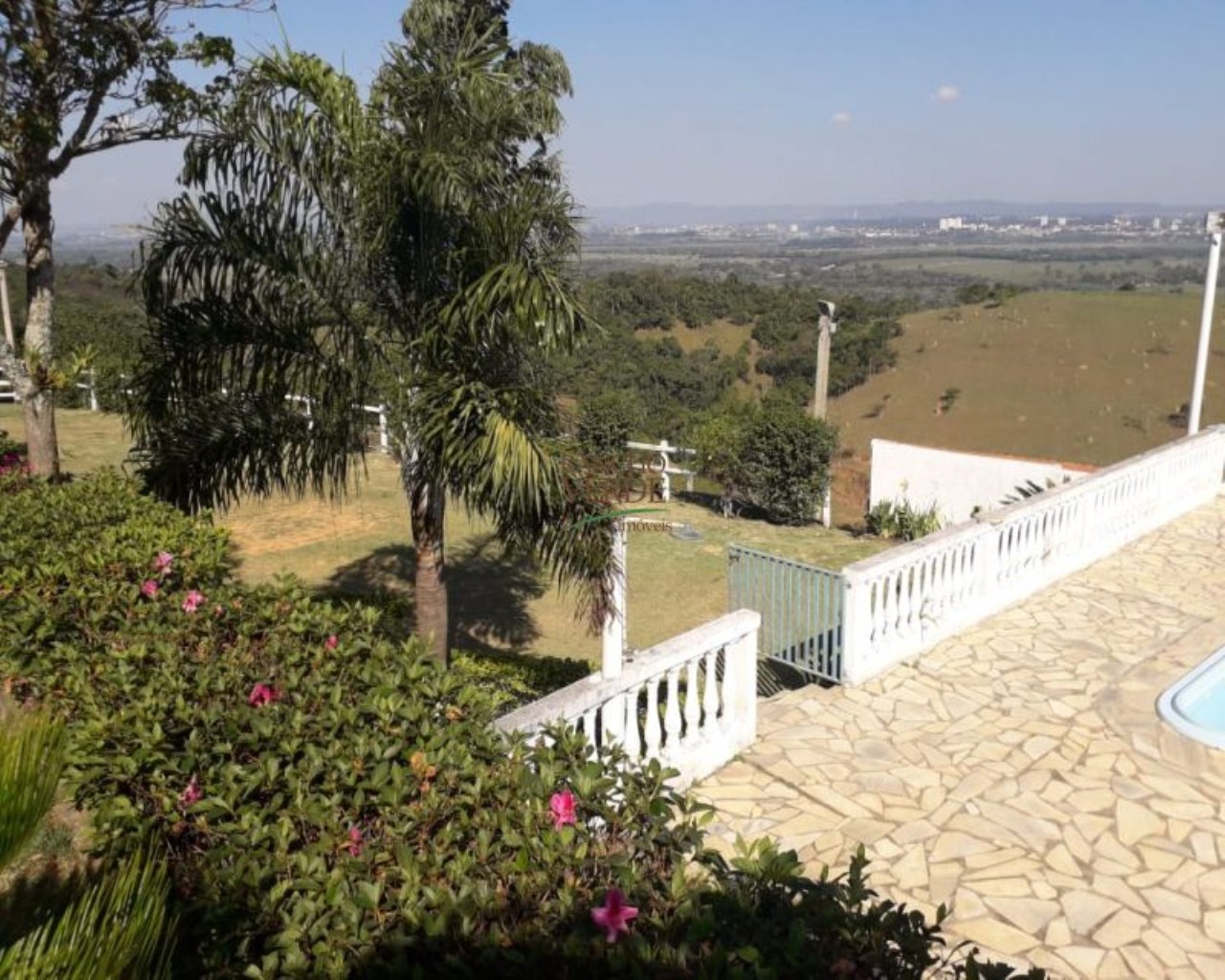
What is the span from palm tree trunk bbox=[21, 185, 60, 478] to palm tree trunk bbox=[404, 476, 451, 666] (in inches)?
154

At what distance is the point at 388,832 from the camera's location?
8.45 ft

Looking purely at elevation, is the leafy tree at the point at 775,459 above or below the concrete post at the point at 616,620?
below

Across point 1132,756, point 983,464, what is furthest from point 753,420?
point 1132,756

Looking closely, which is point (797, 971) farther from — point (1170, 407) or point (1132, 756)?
point (1170, 407)

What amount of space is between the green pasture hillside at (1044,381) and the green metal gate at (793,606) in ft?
107

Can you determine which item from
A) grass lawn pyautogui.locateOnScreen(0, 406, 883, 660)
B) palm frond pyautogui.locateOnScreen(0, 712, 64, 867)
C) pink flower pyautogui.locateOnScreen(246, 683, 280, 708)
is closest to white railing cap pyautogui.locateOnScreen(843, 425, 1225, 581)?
grass lawn pyautogui.locateOnScreen(0, 406, 883, 660)

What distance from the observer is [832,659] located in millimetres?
6324

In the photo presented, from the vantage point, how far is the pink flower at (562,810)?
8.58 feet

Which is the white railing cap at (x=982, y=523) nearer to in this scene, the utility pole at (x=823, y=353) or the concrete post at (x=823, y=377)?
the concrete post at (x=823, y=377)

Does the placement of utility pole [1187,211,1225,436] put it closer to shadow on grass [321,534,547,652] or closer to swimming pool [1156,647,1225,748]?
swimming pool [1156,647,1225,748]

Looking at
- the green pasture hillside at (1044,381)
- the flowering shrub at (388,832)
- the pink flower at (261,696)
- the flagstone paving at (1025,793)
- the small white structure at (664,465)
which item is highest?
the pink flower at (261,696)

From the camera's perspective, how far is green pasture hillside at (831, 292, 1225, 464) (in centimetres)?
4447

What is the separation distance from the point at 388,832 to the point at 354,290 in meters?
3.97

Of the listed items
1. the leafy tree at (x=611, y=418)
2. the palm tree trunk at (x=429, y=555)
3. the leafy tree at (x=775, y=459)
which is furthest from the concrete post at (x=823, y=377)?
the palm tree trunk at (x=429, y=555)
